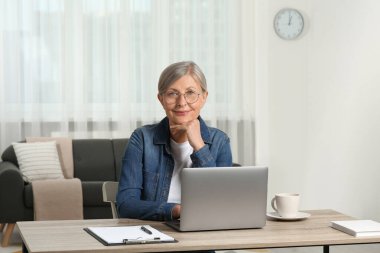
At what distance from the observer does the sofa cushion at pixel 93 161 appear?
671 centimetres

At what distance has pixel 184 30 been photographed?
24.2 feet

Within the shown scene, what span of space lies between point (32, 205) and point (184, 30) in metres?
2.44

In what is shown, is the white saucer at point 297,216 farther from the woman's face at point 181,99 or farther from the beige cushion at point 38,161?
the beige cushion at point 38,161

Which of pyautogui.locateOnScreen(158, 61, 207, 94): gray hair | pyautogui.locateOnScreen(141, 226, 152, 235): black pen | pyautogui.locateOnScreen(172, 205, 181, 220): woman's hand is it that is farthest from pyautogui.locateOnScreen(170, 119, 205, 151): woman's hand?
pyautogui.locateOnScreen(141, 226, 152, 235): black pen

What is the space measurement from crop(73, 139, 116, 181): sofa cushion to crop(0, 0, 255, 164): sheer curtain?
0.35 meters

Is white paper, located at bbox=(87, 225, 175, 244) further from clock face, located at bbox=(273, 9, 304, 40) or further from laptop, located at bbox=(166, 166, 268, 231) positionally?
clock face, located at bbox=(273, 9, 304, 40)

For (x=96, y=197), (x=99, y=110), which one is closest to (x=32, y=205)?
(x=96, y=197)

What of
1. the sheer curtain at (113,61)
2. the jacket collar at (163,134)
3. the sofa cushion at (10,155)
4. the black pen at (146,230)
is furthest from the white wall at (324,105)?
the black pen at (146,230)

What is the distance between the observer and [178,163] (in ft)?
9.85

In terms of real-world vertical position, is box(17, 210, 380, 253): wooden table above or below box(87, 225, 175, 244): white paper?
below

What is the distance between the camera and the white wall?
6938 millimetres

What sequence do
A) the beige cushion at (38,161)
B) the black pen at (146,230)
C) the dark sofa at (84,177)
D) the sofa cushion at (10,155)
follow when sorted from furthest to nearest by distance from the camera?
the sofa cushion at (10,155) < the beige cushion at (38,161) < the dark sofa at (84,177) < the black pen at (146,230)

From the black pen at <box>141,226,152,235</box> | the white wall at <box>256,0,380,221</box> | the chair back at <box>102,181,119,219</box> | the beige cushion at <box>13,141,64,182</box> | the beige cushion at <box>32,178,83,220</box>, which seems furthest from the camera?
the white wall at <box>256,0,380,221</box>

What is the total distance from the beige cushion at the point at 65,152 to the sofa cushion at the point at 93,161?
0.06 meters
